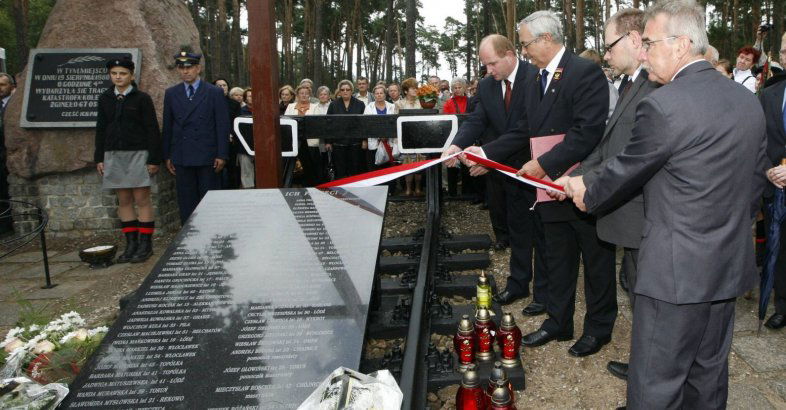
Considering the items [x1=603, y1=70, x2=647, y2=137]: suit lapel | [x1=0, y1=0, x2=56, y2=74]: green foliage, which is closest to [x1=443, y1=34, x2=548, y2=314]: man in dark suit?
[x1=603, y1=70, x2=647, y2=137]: suit lapel

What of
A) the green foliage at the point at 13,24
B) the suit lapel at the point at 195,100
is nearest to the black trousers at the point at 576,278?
the suit lapel at the point at 195,100

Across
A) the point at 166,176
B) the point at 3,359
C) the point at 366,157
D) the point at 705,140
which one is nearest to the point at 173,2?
the point at 166,176

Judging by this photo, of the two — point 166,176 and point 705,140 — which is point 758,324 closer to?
point 705,140

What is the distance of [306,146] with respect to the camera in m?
6.88

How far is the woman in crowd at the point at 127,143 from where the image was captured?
224 inches

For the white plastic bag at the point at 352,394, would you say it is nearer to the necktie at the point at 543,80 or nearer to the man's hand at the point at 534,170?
the man's hand at the point at 534,170

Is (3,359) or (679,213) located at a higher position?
(679,213)

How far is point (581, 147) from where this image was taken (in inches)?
123

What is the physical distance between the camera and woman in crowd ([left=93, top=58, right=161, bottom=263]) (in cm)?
568

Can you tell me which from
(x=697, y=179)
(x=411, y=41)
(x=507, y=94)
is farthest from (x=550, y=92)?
(x=411, y=41)

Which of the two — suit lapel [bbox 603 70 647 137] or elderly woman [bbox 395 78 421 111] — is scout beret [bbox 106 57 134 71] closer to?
elderly woman [bbox 395 78 421 111]

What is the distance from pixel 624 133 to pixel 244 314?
191 cm

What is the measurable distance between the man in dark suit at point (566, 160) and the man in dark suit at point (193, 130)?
3.70m

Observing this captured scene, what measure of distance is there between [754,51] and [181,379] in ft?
25.9
